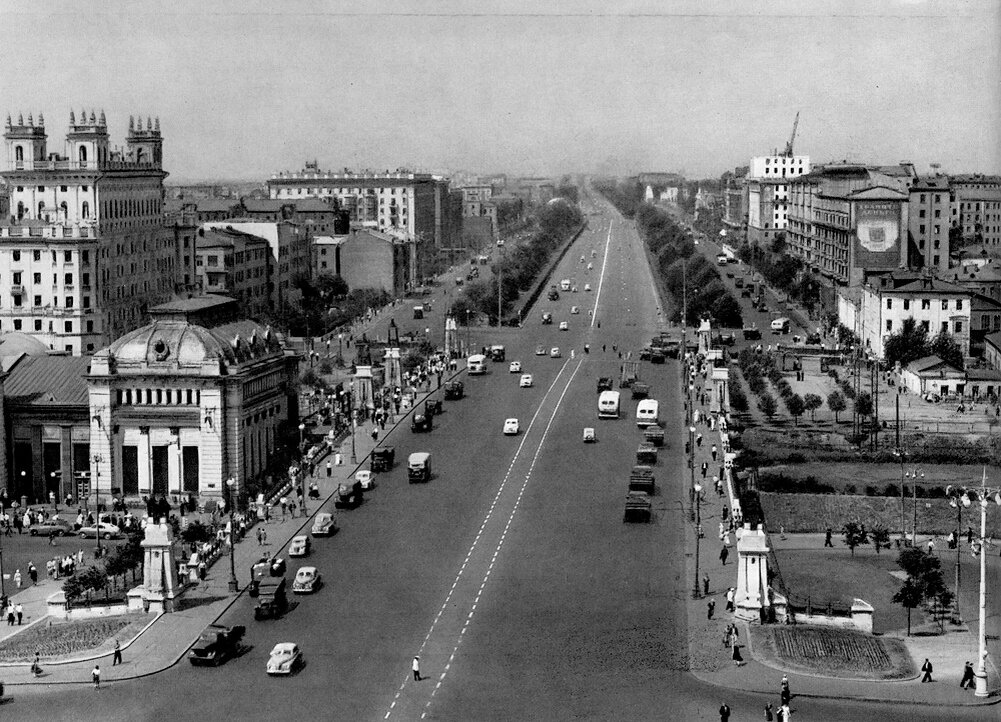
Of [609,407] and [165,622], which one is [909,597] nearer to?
[165,622]

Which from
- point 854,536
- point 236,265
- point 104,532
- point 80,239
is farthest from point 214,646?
point 236,265

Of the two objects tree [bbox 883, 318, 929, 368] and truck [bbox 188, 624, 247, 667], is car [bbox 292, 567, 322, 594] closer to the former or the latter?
truck [bbox 188, 624, 247, 667]

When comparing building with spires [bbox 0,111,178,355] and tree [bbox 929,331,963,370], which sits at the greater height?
building with spires [bbox 0,111,178,355]

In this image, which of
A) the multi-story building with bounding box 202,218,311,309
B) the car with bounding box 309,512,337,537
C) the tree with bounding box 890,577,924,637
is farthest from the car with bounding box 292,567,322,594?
the multi-story building with bounding box 202,218,311,309

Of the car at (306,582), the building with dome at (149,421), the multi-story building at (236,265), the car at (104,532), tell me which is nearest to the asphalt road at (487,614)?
the car at (306,582)

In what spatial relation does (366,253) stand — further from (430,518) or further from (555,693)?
(555,693)
